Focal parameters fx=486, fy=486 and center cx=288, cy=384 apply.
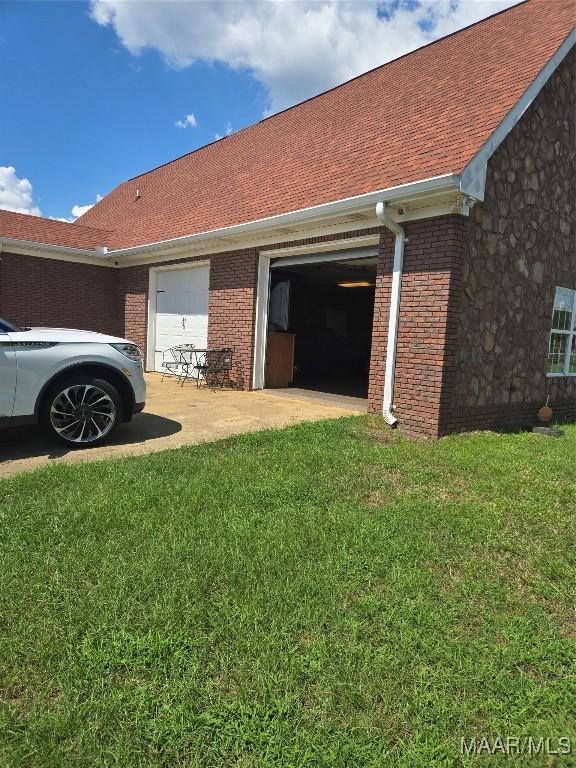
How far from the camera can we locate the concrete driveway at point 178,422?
16.4 feet

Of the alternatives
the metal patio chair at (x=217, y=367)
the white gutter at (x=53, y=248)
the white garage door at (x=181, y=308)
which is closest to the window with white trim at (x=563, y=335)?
the metal patio chair at (x=217, y=367)

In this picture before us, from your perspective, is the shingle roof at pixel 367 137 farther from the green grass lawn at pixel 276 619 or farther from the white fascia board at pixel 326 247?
the green grass lawn at pixel 276 619

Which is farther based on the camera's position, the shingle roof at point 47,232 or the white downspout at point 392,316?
the shingle roof at point 47,232

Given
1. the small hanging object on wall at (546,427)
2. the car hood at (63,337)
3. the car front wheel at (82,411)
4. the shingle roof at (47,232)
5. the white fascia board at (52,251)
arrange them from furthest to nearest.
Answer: the shingle roof at (47,232), the white fascia board at (52,251), the small hanging object on wall at (546,427), the car front wheel at (82,411), the car hood at (63,337)

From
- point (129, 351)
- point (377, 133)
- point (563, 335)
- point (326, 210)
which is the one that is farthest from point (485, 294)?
point (129, 351)

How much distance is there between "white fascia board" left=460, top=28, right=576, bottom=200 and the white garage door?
20.4ft

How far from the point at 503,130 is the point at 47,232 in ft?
36.8

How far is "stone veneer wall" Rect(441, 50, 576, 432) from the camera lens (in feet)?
21.4

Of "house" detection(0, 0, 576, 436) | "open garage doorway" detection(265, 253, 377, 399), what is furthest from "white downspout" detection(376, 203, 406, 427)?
"open garage doorway" detection(265, 253, 377, 399)

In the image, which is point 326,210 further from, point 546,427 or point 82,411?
point 546,427

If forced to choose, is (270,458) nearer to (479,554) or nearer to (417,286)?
(479,554)

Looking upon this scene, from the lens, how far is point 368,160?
308 inches

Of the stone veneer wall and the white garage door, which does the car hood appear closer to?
the stone veneer wall

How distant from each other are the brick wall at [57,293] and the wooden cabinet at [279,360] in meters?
5.72
